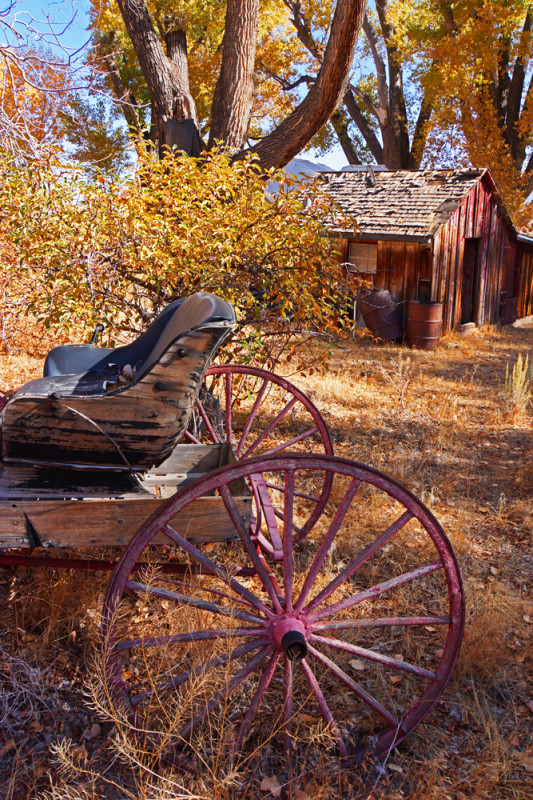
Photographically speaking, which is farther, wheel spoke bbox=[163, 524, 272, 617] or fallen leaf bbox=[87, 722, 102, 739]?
fallen leaf bbox=[87, 722, 102, 739]

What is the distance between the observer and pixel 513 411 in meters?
7.63

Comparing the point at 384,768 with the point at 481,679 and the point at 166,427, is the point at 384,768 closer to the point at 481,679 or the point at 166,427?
the point at 481,679

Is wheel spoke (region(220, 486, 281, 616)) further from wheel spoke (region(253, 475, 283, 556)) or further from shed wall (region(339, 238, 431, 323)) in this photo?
shed wall (region(339, 238, 431, 323))

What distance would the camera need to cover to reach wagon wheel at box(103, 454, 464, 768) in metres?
2.40

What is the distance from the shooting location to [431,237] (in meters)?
12.8

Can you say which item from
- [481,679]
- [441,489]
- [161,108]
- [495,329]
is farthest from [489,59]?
[481,679]

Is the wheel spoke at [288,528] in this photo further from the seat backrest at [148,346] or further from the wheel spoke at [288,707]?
the seat backrest at [148,346]

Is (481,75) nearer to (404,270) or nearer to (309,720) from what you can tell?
(404,270)

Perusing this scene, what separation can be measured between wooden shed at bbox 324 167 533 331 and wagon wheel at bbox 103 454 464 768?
972cm

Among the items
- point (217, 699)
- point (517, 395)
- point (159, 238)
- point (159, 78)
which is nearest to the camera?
point (217, 699)

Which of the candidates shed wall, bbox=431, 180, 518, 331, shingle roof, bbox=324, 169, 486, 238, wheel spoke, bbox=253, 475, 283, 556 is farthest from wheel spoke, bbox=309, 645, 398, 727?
shed wall, bbox=431, 180, 518, 331

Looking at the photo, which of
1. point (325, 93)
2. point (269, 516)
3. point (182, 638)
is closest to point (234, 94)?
point (325, 93)

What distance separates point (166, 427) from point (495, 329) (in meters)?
14.9

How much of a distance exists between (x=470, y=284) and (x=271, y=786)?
15.1 m
